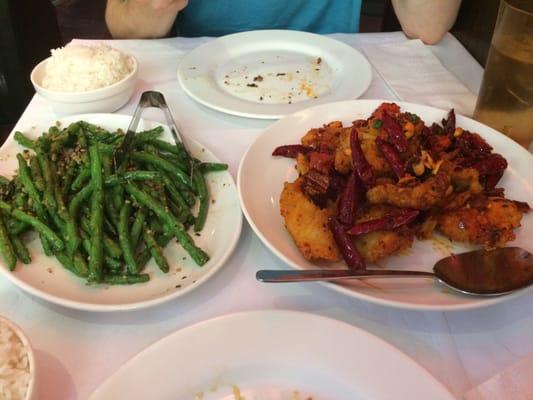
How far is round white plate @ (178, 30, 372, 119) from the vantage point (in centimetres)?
207

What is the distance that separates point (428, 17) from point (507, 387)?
82.3 inches

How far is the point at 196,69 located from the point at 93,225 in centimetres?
119

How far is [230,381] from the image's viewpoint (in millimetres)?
1013

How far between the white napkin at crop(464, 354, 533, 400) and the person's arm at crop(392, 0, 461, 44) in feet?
6.73

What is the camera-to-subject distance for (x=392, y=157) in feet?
4.80

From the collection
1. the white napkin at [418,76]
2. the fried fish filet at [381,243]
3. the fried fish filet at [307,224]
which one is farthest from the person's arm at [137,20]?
the fried fish filet at [381,243]

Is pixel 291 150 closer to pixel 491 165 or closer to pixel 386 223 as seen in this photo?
pixel 386 223

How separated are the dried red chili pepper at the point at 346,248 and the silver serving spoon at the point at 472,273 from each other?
4cm

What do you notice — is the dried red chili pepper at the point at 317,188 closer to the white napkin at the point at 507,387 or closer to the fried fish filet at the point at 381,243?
the fried fish filet at the point at 381,243

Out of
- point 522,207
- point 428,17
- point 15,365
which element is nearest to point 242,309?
point 15,365

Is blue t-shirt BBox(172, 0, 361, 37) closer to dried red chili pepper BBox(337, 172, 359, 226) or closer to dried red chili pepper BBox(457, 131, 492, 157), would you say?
dried red chili pepper BBox(457, 131, 492, 157)

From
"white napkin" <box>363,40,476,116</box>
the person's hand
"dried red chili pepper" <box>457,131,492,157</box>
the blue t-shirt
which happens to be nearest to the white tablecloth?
"dried red chili pepper" <box>457,131,492,157</box>

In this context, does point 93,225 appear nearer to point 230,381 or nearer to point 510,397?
point 230,381

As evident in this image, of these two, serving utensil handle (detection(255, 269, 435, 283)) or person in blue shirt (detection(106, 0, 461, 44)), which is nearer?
serving utensil handle (detection(255, 269, 435, 283))
